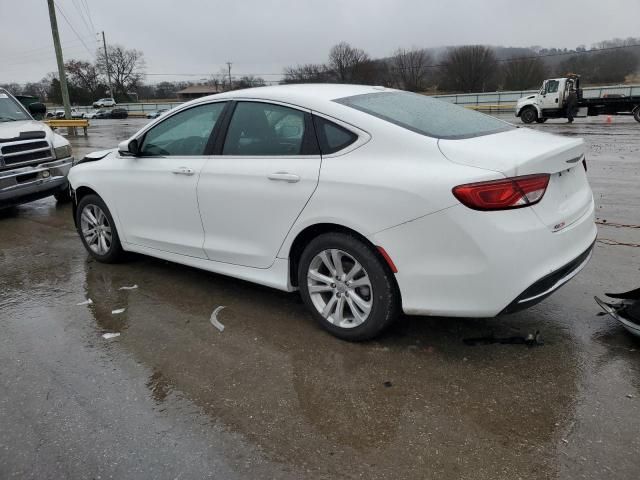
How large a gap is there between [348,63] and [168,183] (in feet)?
225

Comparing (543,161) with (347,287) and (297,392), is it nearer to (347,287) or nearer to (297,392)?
(347,287)

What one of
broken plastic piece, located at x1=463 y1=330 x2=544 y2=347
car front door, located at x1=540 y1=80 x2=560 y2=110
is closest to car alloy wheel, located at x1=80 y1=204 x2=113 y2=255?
broken plastic piece, located at x1=463 y1=330 x2=544 y2=347

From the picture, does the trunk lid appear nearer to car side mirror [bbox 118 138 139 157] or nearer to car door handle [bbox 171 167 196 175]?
car door handle [bbox 171 167 196 175]

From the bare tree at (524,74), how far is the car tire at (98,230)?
61063 mm

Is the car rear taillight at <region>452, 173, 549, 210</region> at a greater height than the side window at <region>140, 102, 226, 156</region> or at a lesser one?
lesser

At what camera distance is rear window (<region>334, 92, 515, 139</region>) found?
3369mm

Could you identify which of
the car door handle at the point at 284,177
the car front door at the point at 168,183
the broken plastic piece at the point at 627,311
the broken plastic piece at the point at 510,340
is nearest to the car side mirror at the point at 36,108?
the car front door at the point at 168,183

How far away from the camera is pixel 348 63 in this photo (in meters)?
69.1

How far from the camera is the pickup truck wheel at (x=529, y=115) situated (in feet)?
83.3

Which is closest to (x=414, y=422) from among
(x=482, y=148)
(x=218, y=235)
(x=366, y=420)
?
(x=366, y=420)

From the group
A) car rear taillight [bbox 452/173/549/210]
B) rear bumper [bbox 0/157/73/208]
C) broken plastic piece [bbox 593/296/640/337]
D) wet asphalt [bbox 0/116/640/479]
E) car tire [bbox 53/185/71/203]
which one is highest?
car rear taillight [bbox 452/173/549/210]

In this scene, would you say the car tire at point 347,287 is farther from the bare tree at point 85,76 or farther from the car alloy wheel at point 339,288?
the bare tree at point 85,76

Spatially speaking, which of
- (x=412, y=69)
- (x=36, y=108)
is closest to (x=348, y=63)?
(x=412, y=69)

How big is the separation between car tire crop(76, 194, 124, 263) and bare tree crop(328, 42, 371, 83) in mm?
55868
